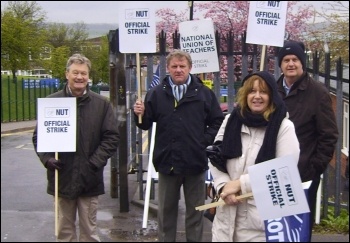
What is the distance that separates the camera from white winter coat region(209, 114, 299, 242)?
3.76m

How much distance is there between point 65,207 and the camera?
4871mm

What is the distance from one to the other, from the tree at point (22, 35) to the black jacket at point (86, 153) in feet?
15.2

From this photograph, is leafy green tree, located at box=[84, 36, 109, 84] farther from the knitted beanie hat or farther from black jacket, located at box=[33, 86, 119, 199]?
the knitted beanie hat

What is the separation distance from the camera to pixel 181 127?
5121 mm

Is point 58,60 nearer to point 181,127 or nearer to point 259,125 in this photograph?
point 181,127

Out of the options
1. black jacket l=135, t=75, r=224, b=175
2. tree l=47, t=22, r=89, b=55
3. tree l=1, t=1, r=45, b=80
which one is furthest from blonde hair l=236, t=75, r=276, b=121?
tree l=1, t=1, r=45, b=80

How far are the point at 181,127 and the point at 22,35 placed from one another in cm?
582

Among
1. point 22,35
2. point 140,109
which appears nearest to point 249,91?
point 140,109

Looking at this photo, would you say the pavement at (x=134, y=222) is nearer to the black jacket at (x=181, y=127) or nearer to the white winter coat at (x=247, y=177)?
the black jacket at (x=181, y=127)

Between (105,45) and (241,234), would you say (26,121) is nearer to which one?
(105,45)

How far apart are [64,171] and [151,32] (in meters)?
1.81

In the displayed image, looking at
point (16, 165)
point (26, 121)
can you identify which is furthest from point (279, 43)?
point (26, 121)

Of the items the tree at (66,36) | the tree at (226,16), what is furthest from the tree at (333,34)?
the tree at (66,36)

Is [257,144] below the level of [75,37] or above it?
below
